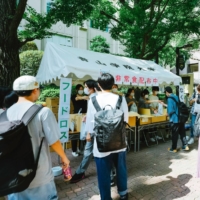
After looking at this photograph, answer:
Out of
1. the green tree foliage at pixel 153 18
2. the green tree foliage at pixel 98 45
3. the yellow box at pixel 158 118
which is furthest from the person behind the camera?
the green tree foliage at pixel 98 45

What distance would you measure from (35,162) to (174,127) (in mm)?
4458

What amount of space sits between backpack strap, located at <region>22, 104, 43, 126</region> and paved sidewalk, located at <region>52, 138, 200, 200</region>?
2.05 m

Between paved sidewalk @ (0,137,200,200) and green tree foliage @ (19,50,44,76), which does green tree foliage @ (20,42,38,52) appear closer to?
green tree foliage @ (19,50,44,76)

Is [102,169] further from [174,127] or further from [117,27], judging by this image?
[117,27]

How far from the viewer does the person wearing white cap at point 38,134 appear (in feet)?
5.66

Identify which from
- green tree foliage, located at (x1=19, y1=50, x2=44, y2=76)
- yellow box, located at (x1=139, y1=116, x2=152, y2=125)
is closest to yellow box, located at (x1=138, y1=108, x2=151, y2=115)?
yellow box, located at (x1=139, y1=116, x2=152, y2=125)

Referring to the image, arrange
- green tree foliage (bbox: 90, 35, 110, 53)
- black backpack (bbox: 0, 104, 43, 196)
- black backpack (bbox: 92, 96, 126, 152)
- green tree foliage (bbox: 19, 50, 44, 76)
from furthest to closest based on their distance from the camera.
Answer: green tree foliage (bbox: 90, 35, 110, 53) → green tree foliage (bbox: 19, 50, 44, 76) → black backpack (bbox: 92, 96, 126, 152) → black backpack (bbox: 0, 104, 43, 196)

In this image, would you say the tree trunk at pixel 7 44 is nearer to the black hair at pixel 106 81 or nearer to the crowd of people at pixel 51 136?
the crowd of people at pixel 51 136

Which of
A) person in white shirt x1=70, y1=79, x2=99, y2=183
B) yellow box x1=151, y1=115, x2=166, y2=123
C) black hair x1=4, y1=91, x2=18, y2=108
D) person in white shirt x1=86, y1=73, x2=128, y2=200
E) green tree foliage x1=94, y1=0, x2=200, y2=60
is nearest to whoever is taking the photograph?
person in white shirt x1=86, y1=73, x2=128, y2=200

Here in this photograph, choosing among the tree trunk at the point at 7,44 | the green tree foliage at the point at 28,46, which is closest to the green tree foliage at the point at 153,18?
the green tree foliage at the point at 28,46

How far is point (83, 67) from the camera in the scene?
485 centimetres

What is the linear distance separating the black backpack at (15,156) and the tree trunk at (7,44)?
2919mm

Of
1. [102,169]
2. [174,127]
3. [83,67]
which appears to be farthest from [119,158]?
[174,127]

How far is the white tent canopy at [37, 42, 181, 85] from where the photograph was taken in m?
4.73
